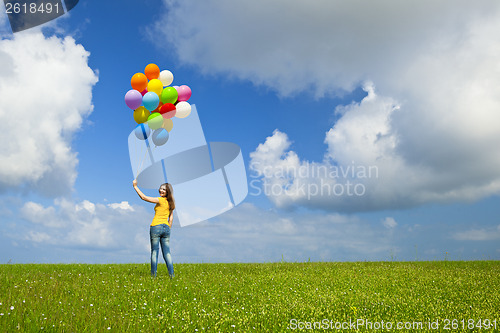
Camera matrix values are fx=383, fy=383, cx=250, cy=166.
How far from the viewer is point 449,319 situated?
7.93 metres

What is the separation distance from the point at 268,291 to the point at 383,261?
11.1 meters

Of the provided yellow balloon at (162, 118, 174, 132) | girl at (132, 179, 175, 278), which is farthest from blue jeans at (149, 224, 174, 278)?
yellow balloon at (162, 118, 174, 132)

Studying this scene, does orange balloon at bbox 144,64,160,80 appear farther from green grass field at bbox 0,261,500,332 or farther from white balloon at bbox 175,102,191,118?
green grass field at bbox 0,261,500,332

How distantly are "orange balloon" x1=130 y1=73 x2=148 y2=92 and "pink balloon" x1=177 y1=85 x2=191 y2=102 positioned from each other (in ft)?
3.81

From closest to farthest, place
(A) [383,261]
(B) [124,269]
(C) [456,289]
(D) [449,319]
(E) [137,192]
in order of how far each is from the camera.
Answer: (D) [449,319]
(C) [456,289]
(E) [137,192]
(B) [124,269]
(A) [383,261]

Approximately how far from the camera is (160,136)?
514 inches

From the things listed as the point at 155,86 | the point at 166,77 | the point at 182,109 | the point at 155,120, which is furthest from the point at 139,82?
the point at 182,109

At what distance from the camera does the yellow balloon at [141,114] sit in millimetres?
13135

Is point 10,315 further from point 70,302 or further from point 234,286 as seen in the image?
point 234,286

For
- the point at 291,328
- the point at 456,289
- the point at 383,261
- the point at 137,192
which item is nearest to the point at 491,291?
the point at 456,289

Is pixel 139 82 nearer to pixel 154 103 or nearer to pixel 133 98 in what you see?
pixel 133 98

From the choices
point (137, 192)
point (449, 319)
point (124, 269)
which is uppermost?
point (137, 192)

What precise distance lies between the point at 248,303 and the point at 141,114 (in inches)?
294

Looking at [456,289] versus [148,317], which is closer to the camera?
[148,317]
